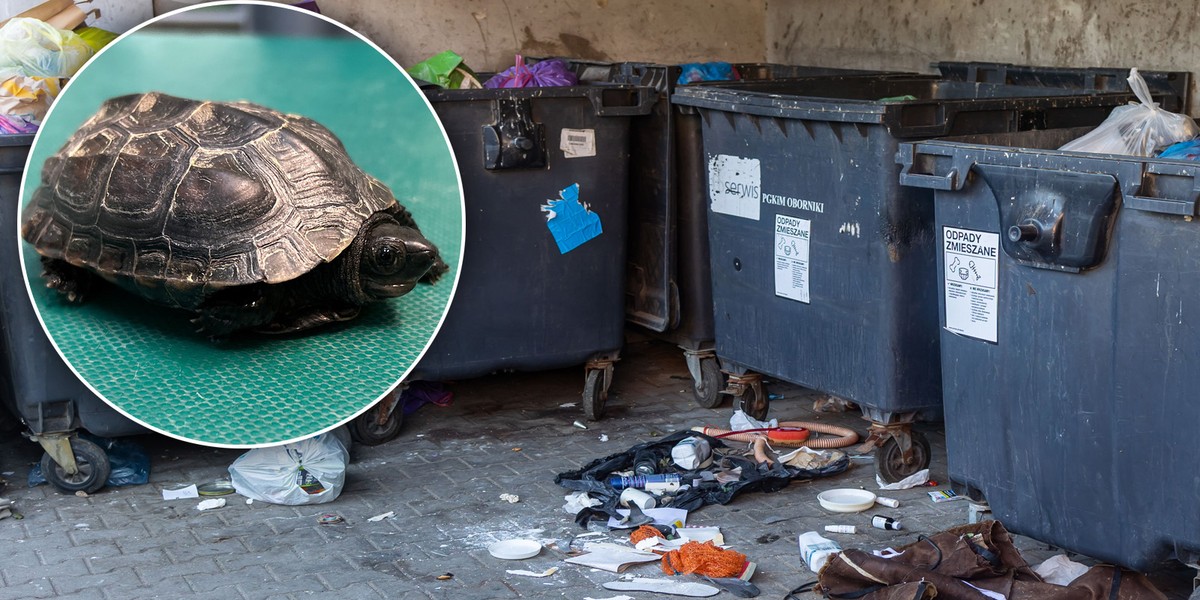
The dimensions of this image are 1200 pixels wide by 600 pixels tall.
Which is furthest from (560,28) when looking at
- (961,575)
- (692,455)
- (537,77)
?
→ (961,575)

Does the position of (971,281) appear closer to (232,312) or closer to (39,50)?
(232,312)

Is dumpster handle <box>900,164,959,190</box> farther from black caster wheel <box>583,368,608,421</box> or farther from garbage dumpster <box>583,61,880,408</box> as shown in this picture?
black caster wheel <box>583,368,608,421</box>

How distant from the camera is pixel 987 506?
153 inches

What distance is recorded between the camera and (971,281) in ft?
12.2

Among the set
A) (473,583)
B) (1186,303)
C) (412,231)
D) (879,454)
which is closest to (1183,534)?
(1186,303)

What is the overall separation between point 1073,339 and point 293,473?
250 cm

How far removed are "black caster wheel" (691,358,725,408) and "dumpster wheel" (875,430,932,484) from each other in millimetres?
1024

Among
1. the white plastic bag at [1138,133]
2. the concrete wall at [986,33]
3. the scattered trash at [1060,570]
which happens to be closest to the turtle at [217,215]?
the scattered trash at [1060,570]

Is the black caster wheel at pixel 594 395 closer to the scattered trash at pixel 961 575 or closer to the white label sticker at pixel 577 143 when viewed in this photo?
the white label sticker at pixel 577 143

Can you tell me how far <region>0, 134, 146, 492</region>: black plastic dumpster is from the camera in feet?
13.9

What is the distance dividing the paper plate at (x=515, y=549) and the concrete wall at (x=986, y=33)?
307 cm

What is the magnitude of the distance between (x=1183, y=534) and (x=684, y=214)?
2644 millimetres

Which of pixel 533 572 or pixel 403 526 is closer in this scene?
pixel 533 572

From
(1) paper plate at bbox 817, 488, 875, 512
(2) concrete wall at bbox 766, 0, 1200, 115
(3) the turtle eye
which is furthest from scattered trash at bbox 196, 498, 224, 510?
(2) concrete wall at bbox 766, 0, 1200, 115
